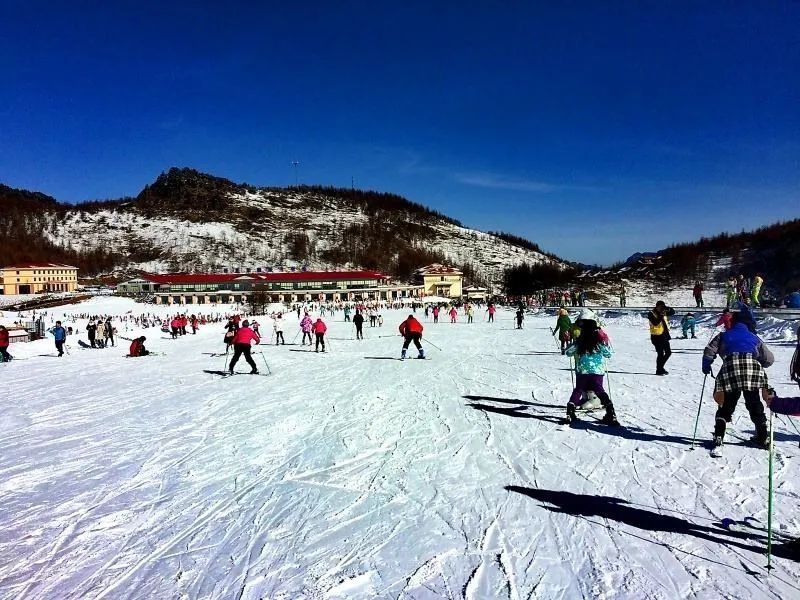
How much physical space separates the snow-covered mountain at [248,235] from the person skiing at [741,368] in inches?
5059

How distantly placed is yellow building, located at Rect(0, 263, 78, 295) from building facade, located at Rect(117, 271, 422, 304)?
15.6m

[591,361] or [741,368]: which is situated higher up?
[741,368]

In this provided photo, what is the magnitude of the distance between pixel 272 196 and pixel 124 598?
680ft

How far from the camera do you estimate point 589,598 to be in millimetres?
2922

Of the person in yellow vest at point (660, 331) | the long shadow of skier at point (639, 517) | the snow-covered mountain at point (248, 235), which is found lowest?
the long shadow of skier at point (639, 517)

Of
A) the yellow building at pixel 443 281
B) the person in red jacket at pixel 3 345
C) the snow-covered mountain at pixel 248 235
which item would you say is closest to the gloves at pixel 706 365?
the person in red jacket at pixel 3 345

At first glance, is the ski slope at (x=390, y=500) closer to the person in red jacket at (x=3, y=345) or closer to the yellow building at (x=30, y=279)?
the person in red jacket at (x=3, y=345)

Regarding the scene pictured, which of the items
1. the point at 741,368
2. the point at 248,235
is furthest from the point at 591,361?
the point at 248,235

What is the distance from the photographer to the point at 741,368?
15.9ft

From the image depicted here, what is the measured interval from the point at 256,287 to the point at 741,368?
8692 cm

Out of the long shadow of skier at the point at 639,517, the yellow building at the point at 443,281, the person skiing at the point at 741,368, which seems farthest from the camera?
the yellow building at the point at 443,281

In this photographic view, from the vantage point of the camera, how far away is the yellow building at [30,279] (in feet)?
296

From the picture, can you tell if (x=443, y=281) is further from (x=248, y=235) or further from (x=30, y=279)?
(x=30, y=279)

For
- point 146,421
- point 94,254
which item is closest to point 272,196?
point 94,254
